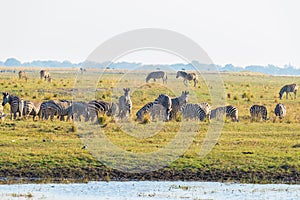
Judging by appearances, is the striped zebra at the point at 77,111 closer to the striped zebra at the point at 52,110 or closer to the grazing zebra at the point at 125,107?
the striped zebra at the point at 52,110

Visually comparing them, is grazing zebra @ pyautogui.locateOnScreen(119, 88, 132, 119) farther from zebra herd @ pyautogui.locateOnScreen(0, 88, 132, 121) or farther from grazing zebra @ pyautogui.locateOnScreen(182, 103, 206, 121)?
grazing zebra @ pyautogui.locateOnScreen(182, 103, 206, 121)

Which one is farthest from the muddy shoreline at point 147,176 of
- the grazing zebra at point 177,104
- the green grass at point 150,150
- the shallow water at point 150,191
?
the grazing zebra at point 177,104

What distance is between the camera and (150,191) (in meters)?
16.3

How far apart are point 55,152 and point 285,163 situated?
581 centimetres

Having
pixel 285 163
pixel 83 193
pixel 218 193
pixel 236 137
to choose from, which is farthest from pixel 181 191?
pixel 236 137

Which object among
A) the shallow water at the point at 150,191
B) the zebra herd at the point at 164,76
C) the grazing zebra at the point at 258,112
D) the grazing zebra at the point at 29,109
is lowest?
the shallow water at the point at 150,191

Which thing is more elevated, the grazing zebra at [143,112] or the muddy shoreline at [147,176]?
the grazing zebra at [143,112]

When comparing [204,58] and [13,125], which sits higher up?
[204,58]

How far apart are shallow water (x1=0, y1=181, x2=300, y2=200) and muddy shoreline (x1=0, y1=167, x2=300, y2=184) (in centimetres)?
50

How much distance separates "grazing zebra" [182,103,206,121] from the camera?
2634cm

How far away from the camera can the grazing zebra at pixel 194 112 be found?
26.3m

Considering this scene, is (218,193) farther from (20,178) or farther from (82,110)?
(82,110)

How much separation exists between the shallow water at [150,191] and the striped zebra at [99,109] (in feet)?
29.2

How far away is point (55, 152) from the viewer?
1958 cm
